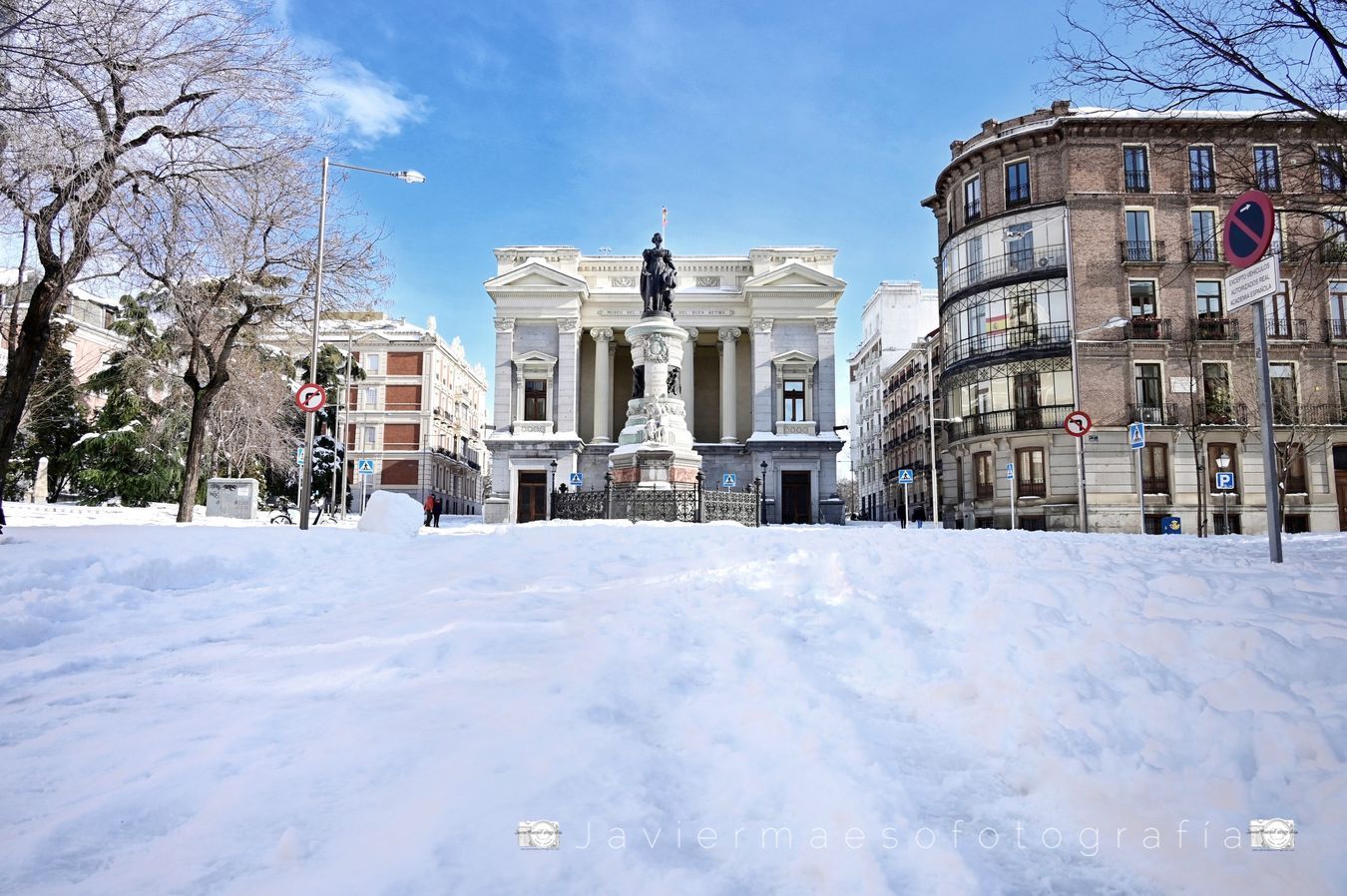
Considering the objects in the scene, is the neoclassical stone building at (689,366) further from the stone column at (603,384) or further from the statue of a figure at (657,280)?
the statue of a figure at (657,280)

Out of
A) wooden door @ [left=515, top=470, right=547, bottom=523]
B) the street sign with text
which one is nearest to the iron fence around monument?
the street sign with text

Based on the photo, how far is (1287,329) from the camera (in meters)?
35.2

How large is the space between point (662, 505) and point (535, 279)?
31.3m

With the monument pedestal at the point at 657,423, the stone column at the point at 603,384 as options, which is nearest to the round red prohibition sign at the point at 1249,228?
the monument pedestal at the point at 657,423

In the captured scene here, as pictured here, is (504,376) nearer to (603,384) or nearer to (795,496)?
(603,384)

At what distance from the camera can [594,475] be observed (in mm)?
48312

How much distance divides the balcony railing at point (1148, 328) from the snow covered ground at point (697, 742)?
34177mm

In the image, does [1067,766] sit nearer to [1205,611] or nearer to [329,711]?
[1205,611]

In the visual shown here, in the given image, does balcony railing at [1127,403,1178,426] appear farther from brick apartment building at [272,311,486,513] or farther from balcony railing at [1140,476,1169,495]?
brick apartment building at [272,311,486,513]

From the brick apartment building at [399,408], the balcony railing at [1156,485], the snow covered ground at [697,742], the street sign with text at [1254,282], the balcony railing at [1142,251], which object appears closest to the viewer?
the snow covered ground at [697,742]

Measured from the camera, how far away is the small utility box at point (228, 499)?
24.6m

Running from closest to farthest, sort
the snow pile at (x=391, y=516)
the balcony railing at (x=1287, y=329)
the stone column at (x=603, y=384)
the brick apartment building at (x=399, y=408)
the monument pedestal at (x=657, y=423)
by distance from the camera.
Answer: the snow pile at (x=391, y=516), the monument pedestal at (x=657, y=423), the balcony railing at (x=1287, y=329), the stone column at (x=603, y=384), the brick apartment building at (x=399, y=408)

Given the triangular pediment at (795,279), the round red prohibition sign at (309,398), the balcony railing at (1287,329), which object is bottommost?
the round red prohibition sign at (309,398)

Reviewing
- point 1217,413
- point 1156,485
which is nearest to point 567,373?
point 1156,485
